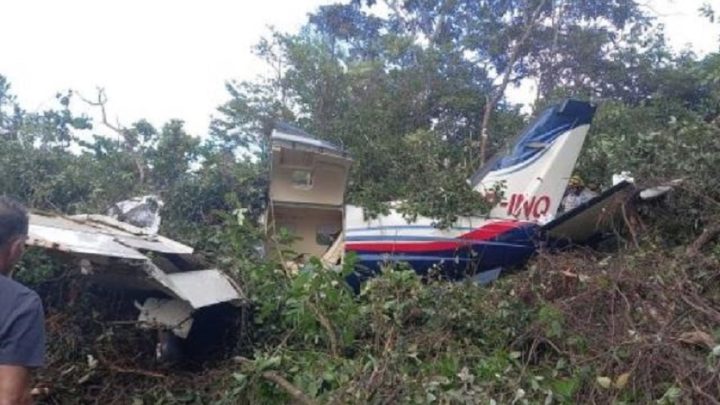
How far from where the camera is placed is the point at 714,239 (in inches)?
218

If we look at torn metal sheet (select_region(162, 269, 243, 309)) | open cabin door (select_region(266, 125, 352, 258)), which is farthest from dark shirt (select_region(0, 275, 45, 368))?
open cabin door (select_region(266, 125, 352, 258))

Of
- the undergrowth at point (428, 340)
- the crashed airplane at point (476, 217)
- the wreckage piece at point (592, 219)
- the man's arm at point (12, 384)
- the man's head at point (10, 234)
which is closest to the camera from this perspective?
the man's arm at point (12, 384)

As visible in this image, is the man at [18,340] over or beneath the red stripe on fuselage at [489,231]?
beneath

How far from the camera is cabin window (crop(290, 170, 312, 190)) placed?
25.3 feet

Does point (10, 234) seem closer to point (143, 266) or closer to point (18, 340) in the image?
point (18, 340)

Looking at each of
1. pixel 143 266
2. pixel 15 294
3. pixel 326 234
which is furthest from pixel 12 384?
pixel 326 234

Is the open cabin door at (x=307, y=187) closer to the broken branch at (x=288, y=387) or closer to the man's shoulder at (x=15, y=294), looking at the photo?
the broken branch at (x=288, y=387)

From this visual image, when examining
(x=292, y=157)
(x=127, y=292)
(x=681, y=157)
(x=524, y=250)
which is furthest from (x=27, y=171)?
(x=681, y=157)

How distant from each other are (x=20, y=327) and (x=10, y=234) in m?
0.38

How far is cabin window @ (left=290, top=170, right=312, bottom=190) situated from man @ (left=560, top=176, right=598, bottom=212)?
10.7 feet

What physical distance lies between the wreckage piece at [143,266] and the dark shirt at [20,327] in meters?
1.89

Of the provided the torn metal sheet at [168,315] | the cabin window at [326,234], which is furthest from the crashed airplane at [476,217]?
the torn metal sheet at [168,315]

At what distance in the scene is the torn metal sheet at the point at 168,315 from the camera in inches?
175

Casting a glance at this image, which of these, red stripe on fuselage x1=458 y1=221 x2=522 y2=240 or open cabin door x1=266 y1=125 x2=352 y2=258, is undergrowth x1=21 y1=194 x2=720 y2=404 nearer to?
red stripe on fuselage x1=458 y1=221 x2=522 y2=240
